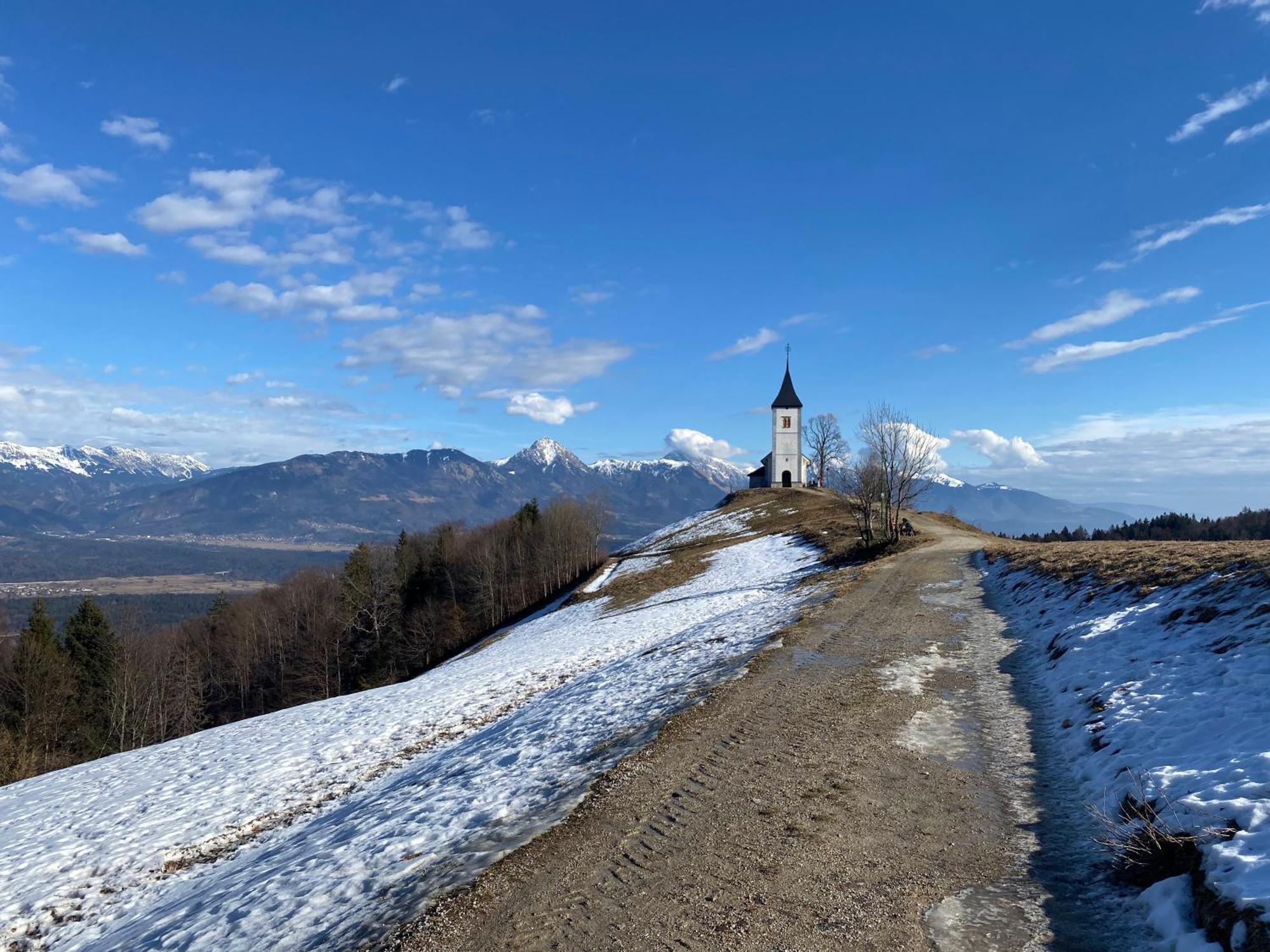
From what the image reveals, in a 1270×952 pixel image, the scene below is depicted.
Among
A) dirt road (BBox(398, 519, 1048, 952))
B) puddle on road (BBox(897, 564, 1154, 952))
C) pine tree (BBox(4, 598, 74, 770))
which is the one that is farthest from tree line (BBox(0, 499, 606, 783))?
puddle on road (BBox(897, 564, 1154, 952))

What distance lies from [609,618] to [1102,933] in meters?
30.2

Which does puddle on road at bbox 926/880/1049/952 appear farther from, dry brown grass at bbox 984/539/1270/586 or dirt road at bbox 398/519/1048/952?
dry brown grass at bbox 984/539/1270/586

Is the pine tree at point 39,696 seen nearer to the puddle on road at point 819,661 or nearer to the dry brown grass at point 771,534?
the dry brown grass at point 771,534

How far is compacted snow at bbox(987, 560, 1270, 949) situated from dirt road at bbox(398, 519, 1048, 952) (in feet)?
3.59

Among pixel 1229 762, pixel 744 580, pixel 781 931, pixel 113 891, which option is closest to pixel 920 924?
pixel 781 931

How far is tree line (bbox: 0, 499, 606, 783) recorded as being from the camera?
143 feet

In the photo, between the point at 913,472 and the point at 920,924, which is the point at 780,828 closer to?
the point at 920,924

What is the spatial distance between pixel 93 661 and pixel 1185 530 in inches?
3422

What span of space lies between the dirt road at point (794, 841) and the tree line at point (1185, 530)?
35.4m

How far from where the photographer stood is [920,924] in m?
6.06


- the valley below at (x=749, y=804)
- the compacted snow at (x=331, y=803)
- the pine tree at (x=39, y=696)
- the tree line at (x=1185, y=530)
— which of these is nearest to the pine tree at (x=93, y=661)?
the pine tree at (x=39, y=696)

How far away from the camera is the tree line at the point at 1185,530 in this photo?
44812mm

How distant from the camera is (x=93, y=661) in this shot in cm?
4869

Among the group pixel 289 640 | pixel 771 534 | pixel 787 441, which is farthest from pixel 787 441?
pixel 289 640
